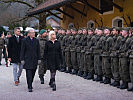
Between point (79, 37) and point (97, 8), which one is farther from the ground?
point (97, 8)

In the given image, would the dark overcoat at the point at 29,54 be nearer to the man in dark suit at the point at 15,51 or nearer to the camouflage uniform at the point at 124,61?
the man in dark suit at the point at 15,51

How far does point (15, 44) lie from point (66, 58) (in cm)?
413

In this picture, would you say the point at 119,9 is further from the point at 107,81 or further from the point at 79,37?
the point at 107,81

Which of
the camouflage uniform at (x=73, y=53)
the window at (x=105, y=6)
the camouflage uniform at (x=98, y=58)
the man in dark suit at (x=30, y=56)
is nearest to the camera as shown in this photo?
the man in dark suit at (x=30, y=56)

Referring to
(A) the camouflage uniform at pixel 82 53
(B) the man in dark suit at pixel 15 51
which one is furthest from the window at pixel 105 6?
(B) the man in dark suit at pixel 15 51

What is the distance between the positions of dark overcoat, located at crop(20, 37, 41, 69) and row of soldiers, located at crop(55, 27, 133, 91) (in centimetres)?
254

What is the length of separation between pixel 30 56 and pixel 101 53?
283 centimetres

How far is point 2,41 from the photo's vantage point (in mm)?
19172

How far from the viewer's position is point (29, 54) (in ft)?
32.3

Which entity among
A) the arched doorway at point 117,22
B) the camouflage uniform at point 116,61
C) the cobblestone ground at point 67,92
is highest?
the arched doorway at point 117,22

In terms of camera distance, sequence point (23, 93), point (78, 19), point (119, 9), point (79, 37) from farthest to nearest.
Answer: point (78, 19) < point (119, 9) < point (79, 37) < point (23, 93)

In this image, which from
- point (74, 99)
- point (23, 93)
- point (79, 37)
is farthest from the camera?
point (79, 37)

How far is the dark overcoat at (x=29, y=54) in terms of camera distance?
9.79 metres

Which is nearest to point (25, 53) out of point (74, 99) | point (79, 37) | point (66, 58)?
point (74, 99)
